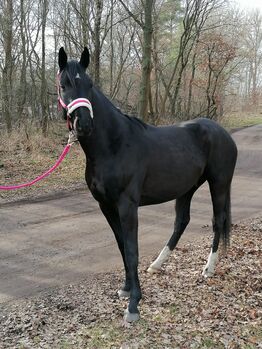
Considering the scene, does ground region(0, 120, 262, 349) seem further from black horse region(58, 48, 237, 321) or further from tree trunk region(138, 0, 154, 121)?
tree trunk region(138, 0, 154, 121)

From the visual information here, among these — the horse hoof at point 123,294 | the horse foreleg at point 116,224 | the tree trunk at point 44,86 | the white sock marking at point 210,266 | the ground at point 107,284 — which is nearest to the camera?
the ground at point 107,284

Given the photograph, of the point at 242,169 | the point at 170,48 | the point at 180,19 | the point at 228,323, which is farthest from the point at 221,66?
the point at 228,323

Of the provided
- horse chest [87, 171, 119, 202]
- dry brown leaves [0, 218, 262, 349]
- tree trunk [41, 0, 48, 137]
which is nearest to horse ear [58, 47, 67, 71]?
horse chest [87, 171, 119, 202]

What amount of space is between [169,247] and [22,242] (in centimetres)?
232

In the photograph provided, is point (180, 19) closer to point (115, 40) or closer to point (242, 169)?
point (115, 40)

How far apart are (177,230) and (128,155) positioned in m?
1.67

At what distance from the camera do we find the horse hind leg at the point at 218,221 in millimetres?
4605

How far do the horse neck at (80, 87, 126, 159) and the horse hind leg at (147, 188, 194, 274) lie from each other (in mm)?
1714

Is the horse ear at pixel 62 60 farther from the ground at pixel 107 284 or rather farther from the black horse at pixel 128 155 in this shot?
the ground at pixel 107 284

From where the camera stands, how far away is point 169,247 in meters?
4.75

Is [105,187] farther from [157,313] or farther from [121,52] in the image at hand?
[121,52]

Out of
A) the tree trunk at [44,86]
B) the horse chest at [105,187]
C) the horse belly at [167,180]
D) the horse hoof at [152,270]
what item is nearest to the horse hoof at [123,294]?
the horse hoof at [152,270]

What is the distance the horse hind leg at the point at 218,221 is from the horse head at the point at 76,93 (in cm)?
214

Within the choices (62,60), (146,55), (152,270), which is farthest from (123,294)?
(146,55)
